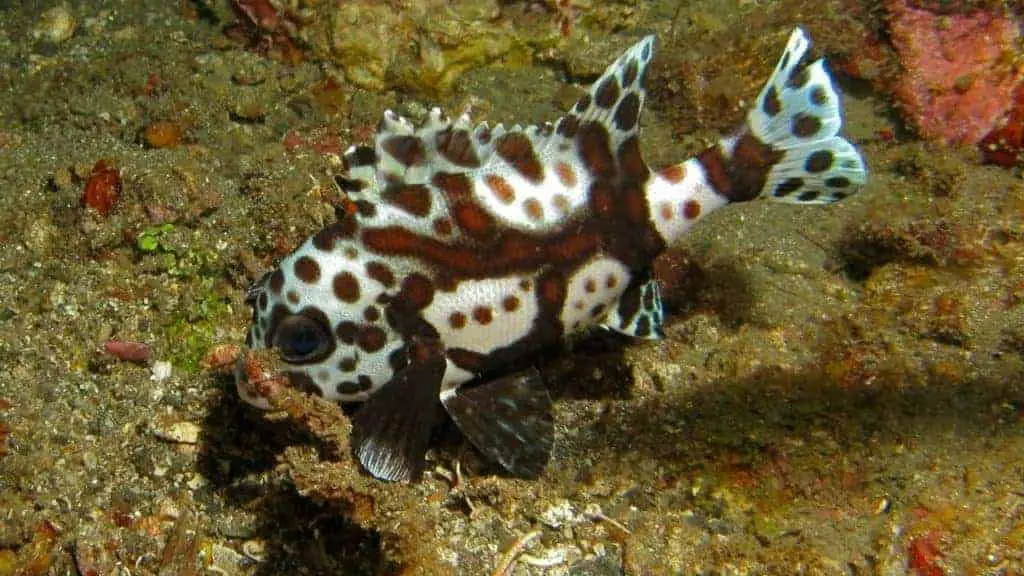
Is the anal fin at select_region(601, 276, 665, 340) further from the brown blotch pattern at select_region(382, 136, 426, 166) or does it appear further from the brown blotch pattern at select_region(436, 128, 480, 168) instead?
the brown blotch pattern at select_region(382, 136, 426, 166)

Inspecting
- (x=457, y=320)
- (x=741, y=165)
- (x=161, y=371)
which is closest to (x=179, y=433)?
(x=161, y=371)

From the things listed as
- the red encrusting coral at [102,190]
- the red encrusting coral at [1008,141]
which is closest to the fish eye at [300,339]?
the red encrusting coral at [102,190]

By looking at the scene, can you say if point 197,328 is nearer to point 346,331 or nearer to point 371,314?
point 346,331

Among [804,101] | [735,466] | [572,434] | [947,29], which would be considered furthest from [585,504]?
[947,29]

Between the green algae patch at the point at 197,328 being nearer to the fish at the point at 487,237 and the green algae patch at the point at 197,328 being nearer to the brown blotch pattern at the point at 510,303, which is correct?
the fish at the point at 487,237

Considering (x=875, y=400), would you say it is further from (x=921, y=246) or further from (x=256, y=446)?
(x=256, y=446)

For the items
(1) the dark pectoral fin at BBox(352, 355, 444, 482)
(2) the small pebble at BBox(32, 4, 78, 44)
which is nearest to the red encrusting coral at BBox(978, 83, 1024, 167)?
(1) the dark pectoral fin at BBox(352, 355, 444, 482)
